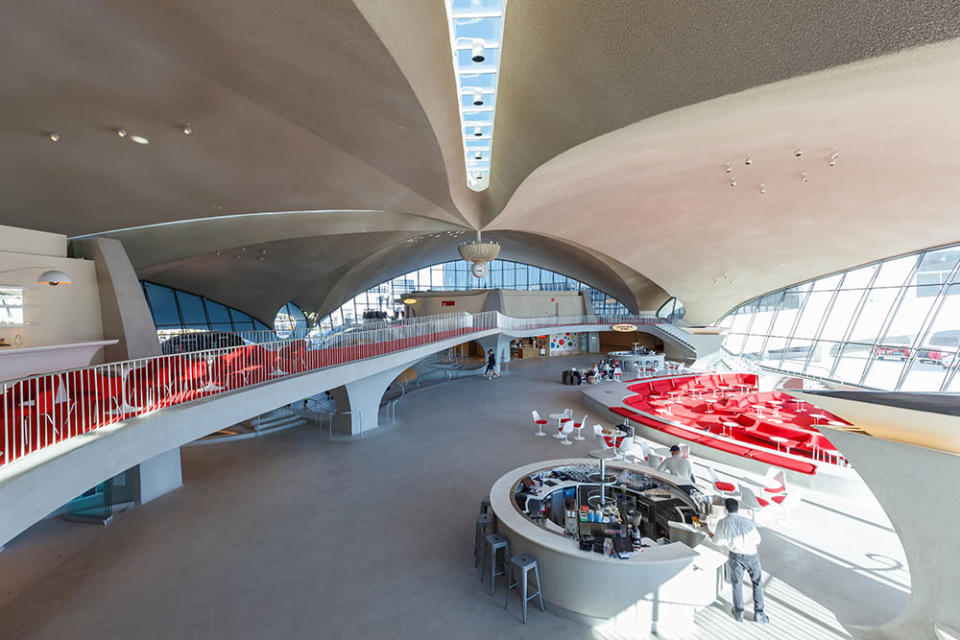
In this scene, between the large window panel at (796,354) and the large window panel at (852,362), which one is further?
the large window panel at (796,354)

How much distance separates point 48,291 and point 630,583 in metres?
11.4

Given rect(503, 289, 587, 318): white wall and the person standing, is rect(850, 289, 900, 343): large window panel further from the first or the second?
rect(503, 289, 587, 318): white wall

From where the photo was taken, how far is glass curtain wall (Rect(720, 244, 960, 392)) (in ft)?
49.5

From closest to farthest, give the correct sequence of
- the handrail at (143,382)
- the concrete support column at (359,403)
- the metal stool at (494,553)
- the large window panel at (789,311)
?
the handrail at (143,382) < the metal stool at (494,553) < the concrete support column at (359,403) < the large window panel at (789,311)

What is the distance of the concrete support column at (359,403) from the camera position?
13.5 m

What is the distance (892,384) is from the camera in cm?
1593

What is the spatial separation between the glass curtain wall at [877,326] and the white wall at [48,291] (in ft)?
83.4

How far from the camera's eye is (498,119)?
995cm

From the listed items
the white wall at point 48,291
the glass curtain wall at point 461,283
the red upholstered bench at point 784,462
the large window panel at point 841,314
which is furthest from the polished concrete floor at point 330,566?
the glass curtain wall at point 461,283

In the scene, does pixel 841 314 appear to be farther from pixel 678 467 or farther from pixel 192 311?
pixel 192 311

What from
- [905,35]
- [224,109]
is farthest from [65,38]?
[905,35]

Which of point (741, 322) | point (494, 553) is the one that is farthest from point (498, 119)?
point (741, 322)

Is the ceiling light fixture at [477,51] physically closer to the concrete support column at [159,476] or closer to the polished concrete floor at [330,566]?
the polished concrete floor at [330,566]

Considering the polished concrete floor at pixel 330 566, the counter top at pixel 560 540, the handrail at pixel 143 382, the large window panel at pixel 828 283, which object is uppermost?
the large window panel at pixel 828 283
